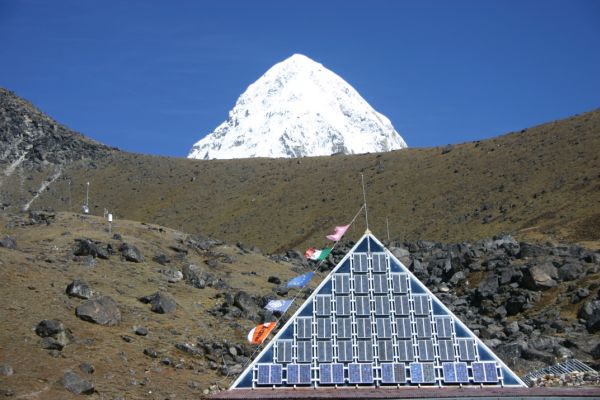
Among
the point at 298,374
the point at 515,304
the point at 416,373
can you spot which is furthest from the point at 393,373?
the point at 515,304

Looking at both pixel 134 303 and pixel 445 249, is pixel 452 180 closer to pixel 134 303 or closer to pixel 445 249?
pixel 445 249

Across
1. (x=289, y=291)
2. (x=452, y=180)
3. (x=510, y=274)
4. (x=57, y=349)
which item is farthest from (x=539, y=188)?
(x=57, y=349)

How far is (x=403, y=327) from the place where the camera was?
109 feet

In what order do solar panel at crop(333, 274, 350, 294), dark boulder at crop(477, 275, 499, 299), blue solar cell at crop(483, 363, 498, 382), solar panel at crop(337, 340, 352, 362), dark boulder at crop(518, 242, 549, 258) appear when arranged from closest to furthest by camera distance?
blue solar cell at crop(483, 363, 498, 382) → solar panel at crop(337, 340, 352, 362) → solar panel at crop(333, 274, 350, 294) → dark boulder at crop(477, 275, 499, 299) → dark boulder at crop(518, 242, 549, 258)

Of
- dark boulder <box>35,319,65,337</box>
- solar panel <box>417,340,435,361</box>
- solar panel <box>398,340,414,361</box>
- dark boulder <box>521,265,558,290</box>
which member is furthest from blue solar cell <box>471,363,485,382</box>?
dark boulder <box>521,265,558,290</box>

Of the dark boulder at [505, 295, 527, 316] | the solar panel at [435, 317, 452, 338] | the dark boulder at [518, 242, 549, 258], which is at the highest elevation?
the dark boulder at [518, 242, 549, 258]

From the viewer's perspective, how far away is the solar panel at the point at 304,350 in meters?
32.9

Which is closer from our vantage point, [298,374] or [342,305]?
[298,374]

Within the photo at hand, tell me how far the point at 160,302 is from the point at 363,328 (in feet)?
67.4

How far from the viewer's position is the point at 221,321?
51875 mm

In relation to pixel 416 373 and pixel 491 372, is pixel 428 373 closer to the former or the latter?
pixel 416 373

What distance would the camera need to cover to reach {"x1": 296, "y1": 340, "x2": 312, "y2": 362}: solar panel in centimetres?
3290

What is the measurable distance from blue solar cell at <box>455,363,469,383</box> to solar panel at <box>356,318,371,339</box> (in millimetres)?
3630

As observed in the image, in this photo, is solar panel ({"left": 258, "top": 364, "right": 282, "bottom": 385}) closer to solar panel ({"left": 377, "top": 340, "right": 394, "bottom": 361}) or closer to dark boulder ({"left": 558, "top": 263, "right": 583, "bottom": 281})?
→ solar panel ({"left": 377, "top": 340, "right": 394, "bottom": 361})
